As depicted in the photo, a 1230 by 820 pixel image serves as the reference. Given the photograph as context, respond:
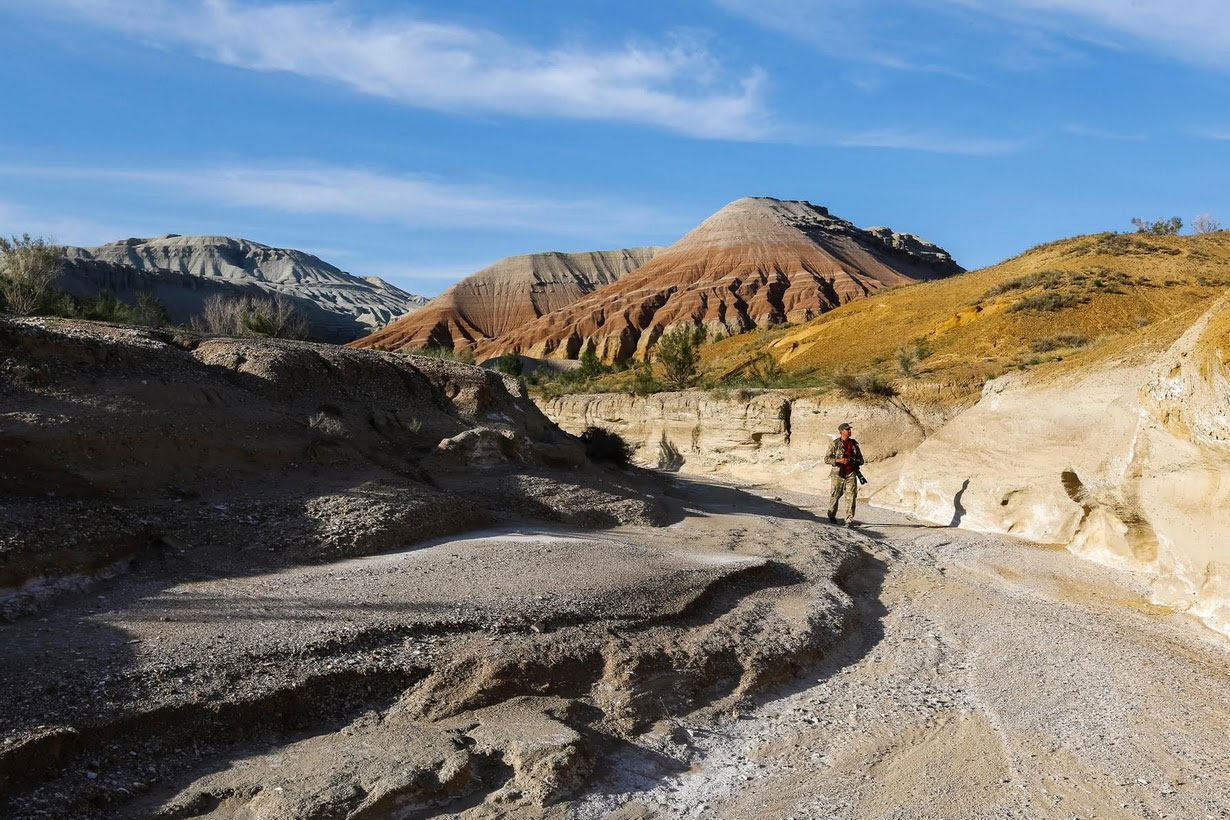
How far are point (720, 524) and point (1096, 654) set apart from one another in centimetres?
513

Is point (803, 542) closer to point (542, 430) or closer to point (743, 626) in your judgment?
point (743, 626)

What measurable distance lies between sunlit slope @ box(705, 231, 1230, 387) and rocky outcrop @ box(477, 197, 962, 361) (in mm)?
26250

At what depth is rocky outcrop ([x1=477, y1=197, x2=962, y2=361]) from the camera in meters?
65.2

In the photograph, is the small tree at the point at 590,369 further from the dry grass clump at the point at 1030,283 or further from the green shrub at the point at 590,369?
the dry grass clump at the point at 1030,283

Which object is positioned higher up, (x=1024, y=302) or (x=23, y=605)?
(x=1024, y=302)

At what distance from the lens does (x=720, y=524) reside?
11.4 meters

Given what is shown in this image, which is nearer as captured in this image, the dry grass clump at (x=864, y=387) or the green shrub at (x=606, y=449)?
the green shrub at (x=606, y=449)

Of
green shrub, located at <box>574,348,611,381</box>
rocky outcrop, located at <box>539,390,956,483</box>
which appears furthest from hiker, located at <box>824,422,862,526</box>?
green shrub, located at <box>574,348,611,381</box>

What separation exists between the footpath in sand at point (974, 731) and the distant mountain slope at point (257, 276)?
79571mm

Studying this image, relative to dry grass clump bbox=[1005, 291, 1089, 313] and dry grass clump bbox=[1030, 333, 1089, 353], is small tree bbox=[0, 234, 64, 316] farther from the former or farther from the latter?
dry grass clump bbox=[1005, 291, 1089, 313]

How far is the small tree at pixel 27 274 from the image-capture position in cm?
1389

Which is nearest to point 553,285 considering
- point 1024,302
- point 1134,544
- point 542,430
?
point 1024,302

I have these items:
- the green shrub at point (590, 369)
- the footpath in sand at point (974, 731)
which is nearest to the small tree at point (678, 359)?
the green shrub at point (590, 369)

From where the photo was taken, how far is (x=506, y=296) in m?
92.4
